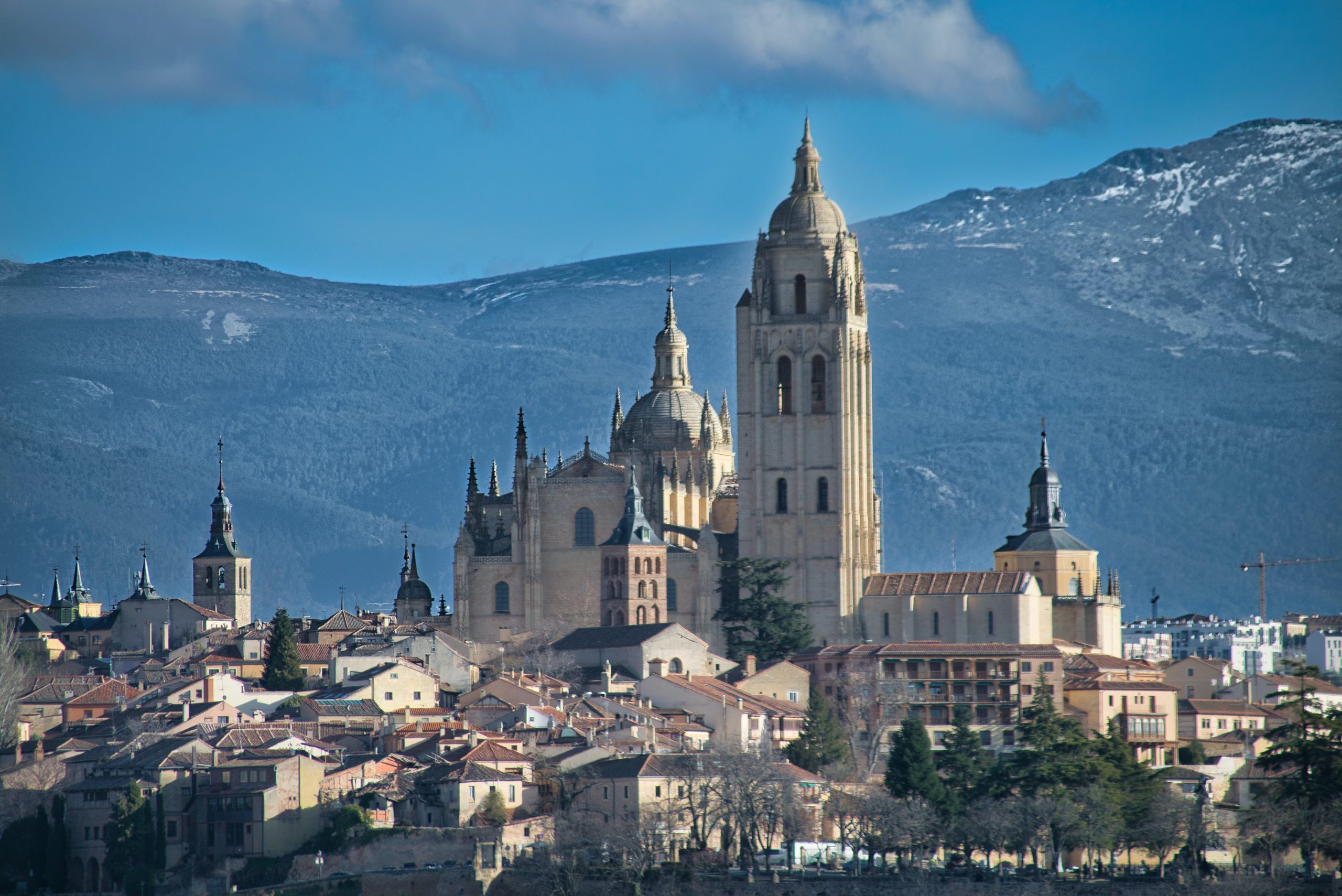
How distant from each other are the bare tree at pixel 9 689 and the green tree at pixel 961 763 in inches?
1024

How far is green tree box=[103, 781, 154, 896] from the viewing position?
6256cm

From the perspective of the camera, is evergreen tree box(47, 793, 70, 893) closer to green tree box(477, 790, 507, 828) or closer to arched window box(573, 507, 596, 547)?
green tree box(477, 790, 507, 828)

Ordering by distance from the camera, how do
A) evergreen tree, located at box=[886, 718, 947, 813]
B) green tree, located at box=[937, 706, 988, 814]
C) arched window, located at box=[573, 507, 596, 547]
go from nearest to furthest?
evergreen tree, located at box=[886, 718, 947, 813] < green tree, located at box=[937, 706, 988, 814] < arched window, located at box=[573, 507, 596, 547]

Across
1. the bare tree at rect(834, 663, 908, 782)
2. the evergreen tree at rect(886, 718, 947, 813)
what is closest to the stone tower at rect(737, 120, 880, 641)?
the bare tree at rect(834, 663, 908, 782)

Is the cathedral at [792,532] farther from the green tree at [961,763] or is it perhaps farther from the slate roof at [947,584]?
the green tree at [961,763]

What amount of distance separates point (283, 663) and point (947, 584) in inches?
839

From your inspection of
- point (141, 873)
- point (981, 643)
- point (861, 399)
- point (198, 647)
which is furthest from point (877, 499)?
point (141, 873)

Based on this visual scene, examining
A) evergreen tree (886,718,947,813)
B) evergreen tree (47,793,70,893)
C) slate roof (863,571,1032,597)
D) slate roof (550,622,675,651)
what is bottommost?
evergreen tree (47,793,70,893)

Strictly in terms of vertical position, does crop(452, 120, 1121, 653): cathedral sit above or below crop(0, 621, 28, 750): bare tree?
above

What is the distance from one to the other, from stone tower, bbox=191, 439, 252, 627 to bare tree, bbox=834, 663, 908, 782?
138 ft

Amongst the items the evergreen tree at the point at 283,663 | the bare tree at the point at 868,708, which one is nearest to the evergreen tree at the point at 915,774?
the bare tree at the point at 868,708

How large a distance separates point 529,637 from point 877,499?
14.0m

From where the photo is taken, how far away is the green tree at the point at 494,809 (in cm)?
6084

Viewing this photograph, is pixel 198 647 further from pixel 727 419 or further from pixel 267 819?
pixel 267 819
